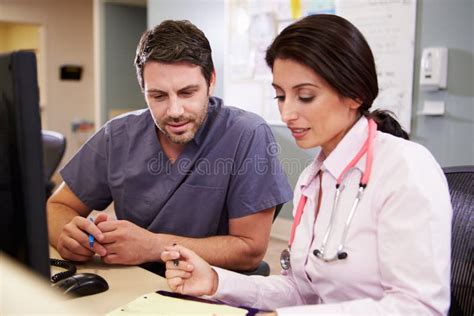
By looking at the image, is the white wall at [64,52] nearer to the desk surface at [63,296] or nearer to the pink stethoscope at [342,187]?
the desk surface at [63,296]

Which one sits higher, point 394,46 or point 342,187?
point 394,46

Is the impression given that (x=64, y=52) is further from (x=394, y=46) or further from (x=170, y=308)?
(x=170, y=308)

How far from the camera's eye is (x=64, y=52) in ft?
21.9

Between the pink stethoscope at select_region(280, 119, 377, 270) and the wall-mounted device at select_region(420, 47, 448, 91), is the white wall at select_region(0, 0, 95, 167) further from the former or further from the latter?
the pink stethoscope at select_region(280, 119, 377, 270)

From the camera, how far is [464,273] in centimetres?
105

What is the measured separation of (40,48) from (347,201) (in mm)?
6378

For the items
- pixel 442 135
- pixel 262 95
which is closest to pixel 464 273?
pixel 442 135

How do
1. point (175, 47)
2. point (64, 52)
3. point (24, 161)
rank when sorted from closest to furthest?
point (24, 161)
point (175, 47)
point (64, 52)

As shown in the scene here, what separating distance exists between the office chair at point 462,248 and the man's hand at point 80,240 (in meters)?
0.79

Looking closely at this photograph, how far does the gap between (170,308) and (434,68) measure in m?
2.33

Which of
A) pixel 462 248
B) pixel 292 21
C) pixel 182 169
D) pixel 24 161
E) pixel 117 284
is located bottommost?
pixel 117 284

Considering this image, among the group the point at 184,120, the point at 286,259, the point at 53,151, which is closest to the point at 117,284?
the point at 286,259

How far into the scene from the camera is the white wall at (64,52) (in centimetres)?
644

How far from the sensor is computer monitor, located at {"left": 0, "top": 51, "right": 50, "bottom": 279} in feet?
1.78
